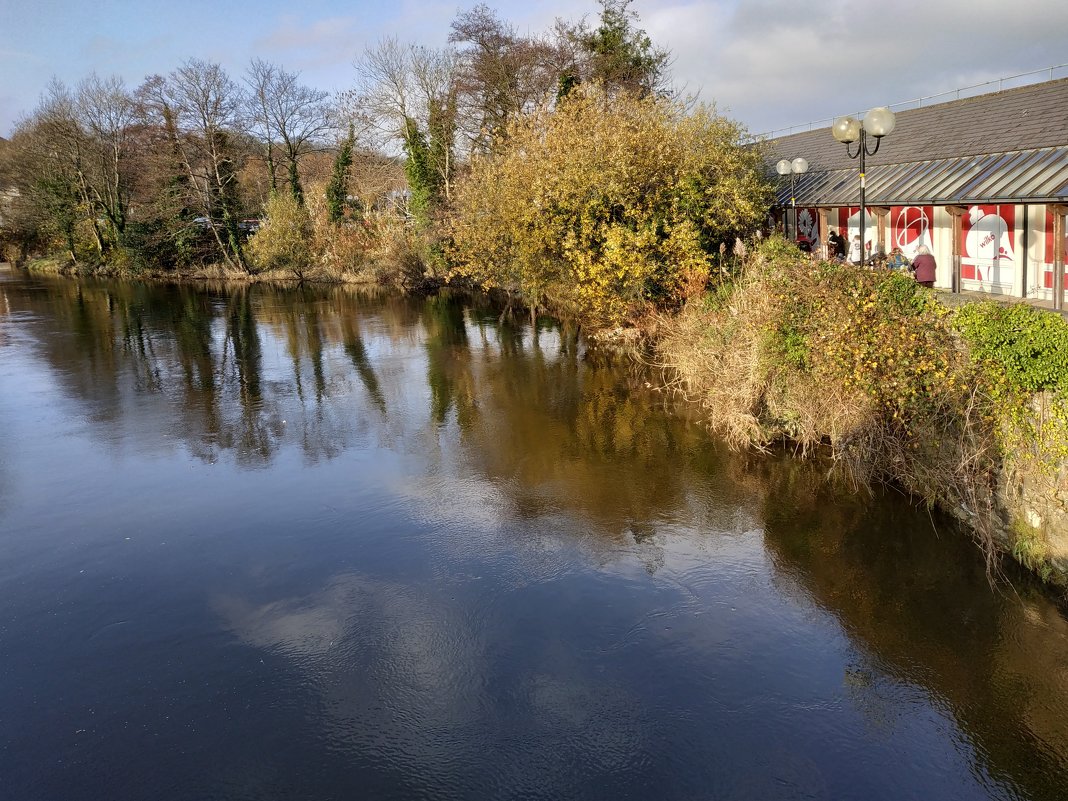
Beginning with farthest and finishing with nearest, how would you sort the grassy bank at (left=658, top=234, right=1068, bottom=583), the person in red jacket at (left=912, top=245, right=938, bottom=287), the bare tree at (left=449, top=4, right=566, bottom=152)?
the bare tree at (left=449, top=4, right=566, bottom=152) → the person in red jacket at (left=912, top=245, right=938, bottom=287) → the grassy bank at (left=658, top=234, right=1068, bottom=583)

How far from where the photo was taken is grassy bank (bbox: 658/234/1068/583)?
352 inches

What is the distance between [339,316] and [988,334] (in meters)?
25.3

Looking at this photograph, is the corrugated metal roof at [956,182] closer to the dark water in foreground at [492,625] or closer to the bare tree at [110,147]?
the dark water in foreground at [492,625]

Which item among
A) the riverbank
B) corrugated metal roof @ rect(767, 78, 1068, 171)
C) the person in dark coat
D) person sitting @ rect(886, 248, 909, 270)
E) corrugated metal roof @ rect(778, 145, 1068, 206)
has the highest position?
corrugated metal roof @ rect(767, 78, 1068, 171)

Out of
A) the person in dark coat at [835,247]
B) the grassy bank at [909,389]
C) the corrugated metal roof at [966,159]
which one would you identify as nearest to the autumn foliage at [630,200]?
the person in dark coat at [835,247]

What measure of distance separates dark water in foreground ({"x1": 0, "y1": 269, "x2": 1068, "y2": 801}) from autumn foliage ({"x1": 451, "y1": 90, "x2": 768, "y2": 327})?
5.28 metres

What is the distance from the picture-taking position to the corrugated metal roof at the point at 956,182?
15.4 metres

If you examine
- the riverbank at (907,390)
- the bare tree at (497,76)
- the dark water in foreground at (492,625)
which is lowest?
the dark water in foreground at (492,625)

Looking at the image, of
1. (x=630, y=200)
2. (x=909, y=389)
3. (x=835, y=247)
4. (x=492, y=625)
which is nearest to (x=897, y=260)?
(x=835, y=247)

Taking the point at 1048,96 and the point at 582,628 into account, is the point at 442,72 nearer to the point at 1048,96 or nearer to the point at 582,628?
the point at 1048,96

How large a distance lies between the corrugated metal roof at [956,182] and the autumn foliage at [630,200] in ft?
7.96

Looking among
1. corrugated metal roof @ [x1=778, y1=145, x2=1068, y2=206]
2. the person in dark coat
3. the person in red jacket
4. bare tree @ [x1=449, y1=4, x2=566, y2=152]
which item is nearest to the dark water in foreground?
the person in red jacket

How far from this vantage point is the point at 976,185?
56.7 ft

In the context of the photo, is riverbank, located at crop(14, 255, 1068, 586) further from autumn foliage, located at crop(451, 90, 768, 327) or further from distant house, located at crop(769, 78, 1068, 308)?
distant house, located at crop(769, 78, 1068, 308)
